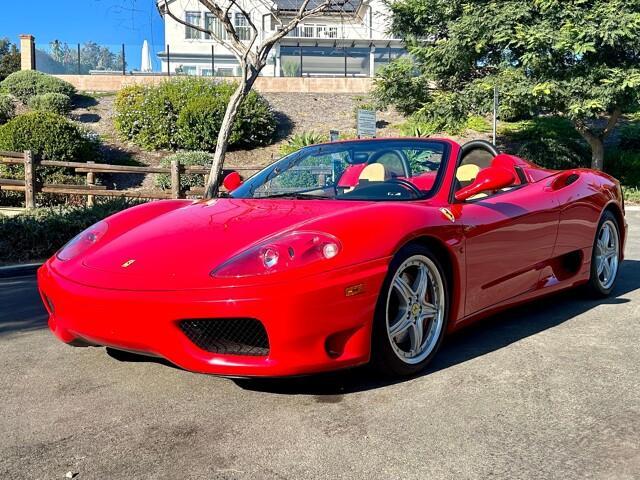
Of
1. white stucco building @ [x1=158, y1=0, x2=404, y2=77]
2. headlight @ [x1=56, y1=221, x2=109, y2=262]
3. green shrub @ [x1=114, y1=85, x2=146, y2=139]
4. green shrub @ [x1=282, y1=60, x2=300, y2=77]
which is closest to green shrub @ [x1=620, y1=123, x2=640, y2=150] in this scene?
green shrub @ [x1=282, y1=60, x2=300, y2=77]

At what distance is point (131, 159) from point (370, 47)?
25.1 meters

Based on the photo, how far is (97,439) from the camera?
2.69 m

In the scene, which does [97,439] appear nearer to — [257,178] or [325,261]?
[325,261]

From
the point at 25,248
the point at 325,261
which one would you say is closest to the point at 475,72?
the point at 25,248

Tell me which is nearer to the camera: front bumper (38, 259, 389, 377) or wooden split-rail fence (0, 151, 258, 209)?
front bumper (38, 259, 389, 377)

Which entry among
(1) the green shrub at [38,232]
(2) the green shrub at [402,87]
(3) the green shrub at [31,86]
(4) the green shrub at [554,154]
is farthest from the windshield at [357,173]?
(3) the green shrub at [31,86]

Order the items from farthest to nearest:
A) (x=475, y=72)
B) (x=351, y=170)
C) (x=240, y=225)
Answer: (x=475, y=72)
(x=351, y=170)
(x=240, y=225)

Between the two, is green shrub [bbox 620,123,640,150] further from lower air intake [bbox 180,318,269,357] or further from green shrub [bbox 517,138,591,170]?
lower air intake [bbox 180,318,269,357]

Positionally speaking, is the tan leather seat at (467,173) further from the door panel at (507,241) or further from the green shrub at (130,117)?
the green shrub at (130,117)

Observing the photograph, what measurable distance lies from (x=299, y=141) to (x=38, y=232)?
49.6 feet

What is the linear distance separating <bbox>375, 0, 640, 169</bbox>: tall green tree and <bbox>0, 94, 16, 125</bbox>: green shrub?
42.6ft

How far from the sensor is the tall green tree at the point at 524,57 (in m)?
16.7

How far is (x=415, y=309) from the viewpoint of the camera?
3414 millimetres

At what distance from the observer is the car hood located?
302cm
